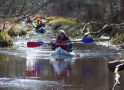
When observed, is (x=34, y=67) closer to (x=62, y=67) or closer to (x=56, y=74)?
(x=62, y=67)

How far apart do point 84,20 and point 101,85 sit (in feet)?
98.9

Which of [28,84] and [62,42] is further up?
[62,42]

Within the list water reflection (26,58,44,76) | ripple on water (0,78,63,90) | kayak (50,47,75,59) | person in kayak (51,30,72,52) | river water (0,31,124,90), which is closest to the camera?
ripple on water (0,78,63,90)

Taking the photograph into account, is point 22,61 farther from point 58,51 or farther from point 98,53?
point 98,53

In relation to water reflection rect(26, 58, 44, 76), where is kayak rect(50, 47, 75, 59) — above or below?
above

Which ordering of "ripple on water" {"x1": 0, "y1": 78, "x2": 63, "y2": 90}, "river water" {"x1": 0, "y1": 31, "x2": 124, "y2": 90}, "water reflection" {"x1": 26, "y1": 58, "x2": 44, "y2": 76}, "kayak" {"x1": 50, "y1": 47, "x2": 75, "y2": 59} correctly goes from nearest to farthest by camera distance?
"ripple on water" {"x1": 0, "y1": 78, "x2": 63, "y2": 90} → "river water" {"x1": 0, "y1": 31, "x2": 124, "y2": 90} → "water reflection" {"x1": 26, "y1": 58, "x2": 44, "y2": 76} → "kayak" {"x1": 50, "y1": 47, "x2": 75, "y2": 59}

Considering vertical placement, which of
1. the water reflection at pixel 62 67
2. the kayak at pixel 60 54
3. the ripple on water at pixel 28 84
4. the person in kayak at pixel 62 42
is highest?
the person in kayak at pixel 62 42

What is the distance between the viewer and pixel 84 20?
4203 cm

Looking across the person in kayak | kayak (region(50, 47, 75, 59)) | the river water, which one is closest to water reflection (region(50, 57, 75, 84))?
the river water

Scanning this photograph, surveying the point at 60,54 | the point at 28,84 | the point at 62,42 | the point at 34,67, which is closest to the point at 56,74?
the point at 34,67

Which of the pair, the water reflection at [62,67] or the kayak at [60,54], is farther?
the kayak at [60,54]

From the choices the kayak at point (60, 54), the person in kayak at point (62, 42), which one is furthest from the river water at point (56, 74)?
the person in kayak at point (62, 42)

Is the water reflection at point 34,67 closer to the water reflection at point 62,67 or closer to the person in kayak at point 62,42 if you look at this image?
the water reflection at point 62,67

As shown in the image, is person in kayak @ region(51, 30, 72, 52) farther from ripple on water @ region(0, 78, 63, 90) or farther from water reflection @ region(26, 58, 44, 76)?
ripple on water @ region(0, 78, 63, 90)
